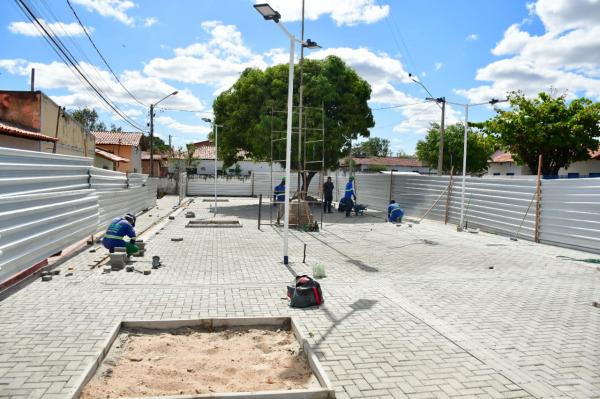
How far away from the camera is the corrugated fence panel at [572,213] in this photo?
38.4 feet

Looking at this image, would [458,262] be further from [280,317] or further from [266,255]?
[280,317]

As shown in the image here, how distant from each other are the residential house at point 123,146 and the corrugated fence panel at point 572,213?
111 feet

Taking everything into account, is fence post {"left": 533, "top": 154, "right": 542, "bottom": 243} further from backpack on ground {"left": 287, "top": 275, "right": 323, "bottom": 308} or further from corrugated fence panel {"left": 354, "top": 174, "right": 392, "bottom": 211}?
corrugated fence panel {"left": 354, "top": 174, "right": 392, "bottom": 211}

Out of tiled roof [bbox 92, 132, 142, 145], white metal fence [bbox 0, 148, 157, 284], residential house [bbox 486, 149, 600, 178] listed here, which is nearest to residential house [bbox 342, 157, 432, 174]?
residential house [bbox 486, 149, 600, 178]

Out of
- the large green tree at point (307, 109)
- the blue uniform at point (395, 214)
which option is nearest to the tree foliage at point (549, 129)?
the large green tree at point (307, 109)

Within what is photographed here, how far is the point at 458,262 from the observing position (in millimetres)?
10391

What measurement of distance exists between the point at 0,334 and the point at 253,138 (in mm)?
19581

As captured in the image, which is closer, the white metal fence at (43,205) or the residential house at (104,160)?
the white metal fence at (43,205)

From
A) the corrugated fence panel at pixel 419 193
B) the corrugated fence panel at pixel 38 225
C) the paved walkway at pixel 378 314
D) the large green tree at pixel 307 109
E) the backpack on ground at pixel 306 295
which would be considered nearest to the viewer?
the paved walkway at pixel 378 314

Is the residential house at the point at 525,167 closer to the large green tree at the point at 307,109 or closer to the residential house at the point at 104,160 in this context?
the large green tree at the point at 307,109

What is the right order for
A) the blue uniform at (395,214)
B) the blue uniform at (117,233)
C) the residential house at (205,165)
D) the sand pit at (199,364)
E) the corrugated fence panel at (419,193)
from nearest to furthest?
the sand pit at (199,364) < the blue uniform at (117,233) < the blue uniform at (395,214) < the corrugated fence panel at (419,193) < the residential house at (205,165)

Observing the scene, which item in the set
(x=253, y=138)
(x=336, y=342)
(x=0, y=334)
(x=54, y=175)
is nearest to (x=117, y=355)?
(x=0, y=334)

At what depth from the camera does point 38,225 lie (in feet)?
25.7

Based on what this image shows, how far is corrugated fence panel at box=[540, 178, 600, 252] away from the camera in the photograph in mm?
11719
